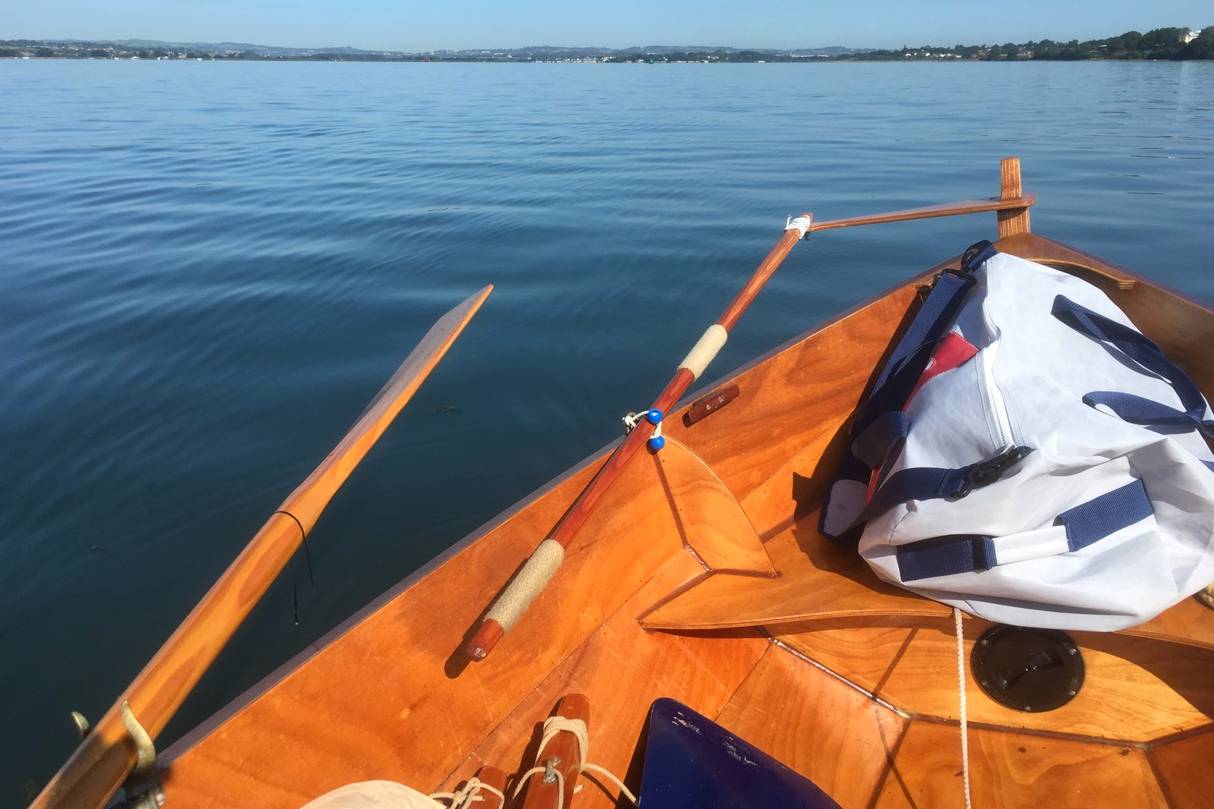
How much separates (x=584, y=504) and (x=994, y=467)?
114cm

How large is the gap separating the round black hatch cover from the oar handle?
1503 millimetres

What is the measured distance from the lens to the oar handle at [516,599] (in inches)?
56.9

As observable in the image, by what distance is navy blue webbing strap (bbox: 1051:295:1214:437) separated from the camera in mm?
1976

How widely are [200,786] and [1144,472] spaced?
250 cm

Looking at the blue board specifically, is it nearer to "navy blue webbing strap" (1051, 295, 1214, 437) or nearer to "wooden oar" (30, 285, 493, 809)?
"wooden oar" (30, 285, 493, 809)

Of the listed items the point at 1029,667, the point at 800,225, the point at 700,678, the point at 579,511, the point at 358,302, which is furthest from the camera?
the point at 358,302

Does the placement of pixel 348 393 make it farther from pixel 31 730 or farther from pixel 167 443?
pixel 31 730

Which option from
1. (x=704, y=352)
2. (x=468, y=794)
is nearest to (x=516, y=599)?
(x=468, y=794)

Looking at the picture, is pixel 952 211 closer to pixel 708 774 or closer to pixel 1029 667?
pixel 1029 667

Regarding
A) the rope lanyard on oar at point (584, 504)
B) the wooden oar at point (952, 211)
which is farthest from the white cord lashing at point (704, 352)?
the wooden oar at point (952, 211)

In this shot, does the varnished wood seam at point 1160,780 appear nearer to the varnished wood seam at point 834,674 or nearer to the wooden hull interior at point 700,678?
the wooden hull interior at point 700,678

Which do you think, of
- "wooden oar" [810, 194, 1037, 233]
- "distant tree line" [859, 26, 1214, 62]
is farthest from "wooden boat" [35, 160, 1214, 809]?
"distant tree line" [859, 26, 1214, 62]

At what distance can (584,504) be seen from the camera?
1891 mm

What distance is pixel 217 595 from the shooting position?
140 centimetres
